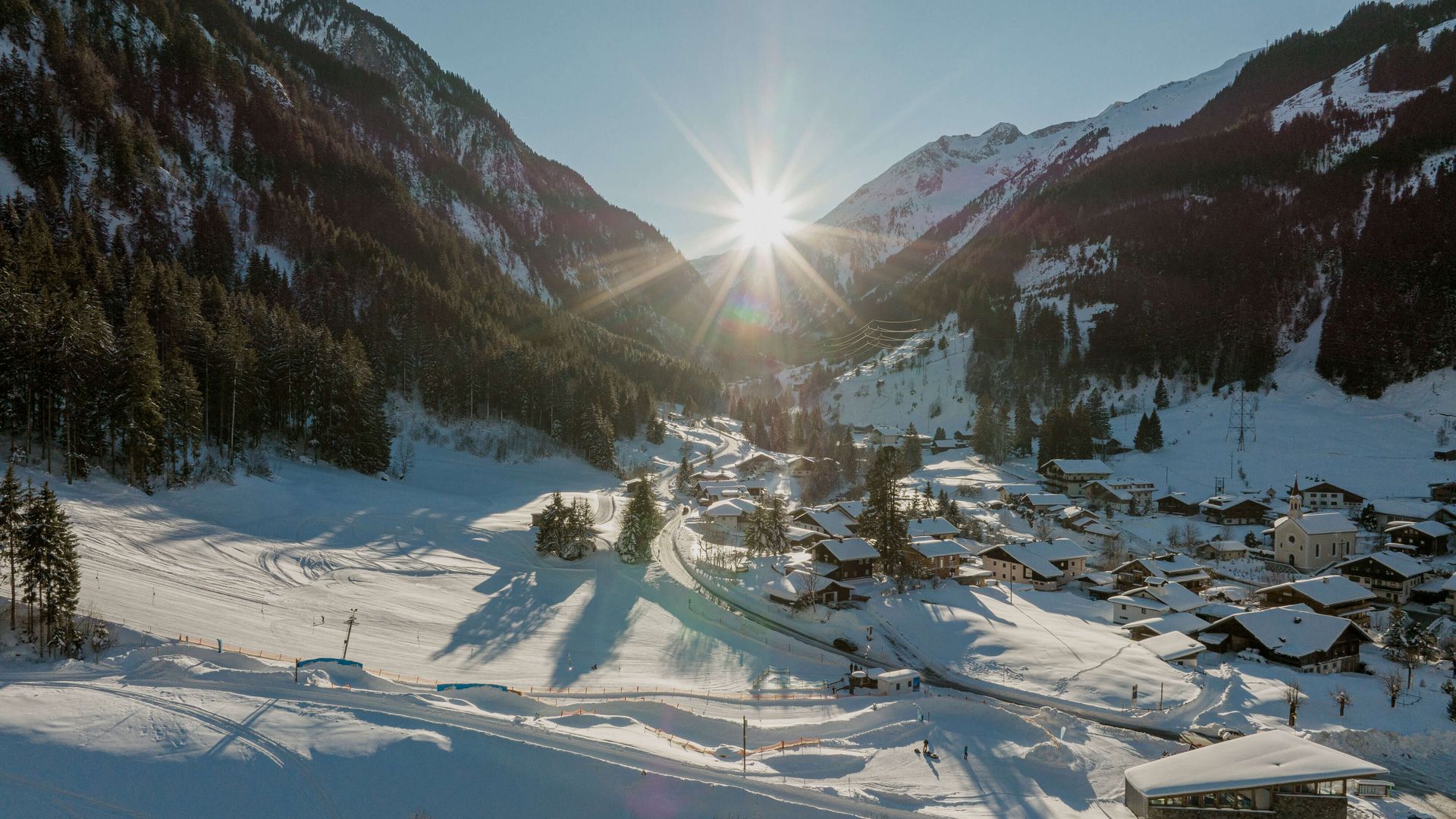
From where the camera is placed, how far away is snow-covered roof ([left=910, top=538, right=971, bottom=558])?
185ft

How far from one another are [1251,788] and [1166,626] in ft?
90.6

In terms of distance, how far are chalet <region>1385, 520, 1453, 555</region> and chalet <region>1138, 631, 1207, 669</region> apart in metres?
39.0

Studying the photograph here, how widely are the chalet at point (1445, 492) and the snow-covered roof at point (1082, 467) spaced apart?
29231mm

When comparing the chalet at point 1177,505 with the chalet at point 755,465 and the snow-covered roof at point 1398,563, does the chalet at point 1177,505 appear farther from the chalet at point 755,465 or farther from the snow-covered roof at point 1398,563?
the chalet at point 755,465

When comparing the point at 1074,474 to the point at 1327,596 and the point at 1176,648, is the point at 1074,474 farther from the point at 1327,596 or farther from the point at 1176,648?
the point at 1176,648

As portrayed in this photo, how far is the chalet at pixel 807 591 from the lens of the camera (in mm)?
48719

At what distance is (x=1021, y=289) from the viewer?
166 meters

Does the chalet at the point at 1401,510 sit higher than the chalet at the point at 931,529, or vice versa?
the chalet at the point at 1401,510

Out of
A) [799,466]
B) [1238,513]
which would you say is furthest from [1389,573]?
[799,466]

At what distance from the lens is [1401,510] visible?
68125mm

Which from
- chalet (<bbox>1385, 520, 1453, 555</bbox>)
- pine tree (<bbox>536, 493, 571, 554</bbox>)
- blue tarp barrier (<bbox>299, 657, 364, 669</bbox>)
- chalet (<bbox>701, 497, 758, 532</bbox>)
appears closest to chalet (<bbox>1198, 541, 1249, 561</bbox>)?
chalet (<bbox>1385, 520, 1453, 555</bbox>)

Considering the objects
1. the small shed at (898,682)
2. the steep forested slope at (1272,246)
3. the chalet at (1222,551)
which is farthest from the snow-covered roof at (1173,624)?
the steep forested slope at (1272,246)

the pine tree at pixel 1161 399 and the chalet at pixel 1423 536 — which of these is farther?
the pine tree at pixel 1161 399

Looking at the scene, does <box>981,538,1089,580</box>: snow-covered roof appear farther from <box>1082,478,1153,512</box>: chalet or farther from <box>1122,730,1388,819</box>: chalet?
<box>1122,730,1388,819</box>: chalet
